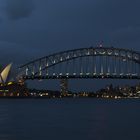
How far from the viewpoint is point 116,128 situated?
37562mm

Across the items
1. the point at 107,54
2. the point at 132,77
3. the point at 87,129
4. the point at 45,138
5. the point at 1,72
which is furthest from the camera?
the point at 1,72

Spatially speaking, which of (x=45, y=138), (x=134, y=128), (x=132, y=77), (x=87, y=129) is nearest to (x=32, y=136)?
(x=45, y=138)

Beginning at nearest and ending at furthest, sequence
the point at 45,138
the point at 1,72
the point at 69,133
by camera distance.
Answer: the point at 45,138 < the point at 69,133 < the point at 1,72

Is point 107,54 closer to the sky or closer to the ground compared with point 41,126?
closer to the sky

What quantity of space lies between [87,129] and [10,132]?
18.6 feet

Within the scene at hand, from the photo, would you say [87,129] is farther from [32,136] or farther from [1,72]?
[1,72]

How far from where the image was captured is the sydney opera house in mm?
130725

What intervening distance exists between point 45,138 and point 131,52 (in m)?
92.4

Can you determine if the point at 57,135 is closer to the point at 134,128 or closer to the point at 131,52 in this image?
the point at 134,128

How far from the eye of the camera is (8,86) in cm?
13750

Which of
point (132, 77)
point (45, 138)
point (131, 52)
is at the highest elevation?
point (131, 52)

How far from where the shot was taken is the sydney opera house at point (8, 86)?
131 meters

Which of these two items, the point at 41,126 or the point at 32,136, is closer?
the point at 32,136

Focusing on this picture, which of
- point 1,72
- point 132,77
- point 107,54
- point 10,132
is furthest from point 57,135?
point 1,72
